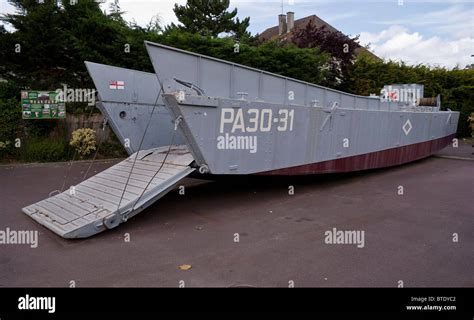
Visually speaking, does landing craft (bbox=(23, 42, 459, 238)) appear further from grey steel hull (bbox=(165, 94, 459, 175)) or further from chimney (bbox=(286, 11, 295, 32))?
chimney (bbox=(286, 11, 295, 32))

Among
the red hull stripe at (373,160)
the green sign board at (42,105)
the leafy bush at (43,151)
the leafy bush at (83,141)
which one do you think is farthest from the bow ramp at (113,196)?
the green sign board at (42,105)

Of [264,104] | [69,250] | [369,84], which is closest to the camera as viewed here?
[69,250]

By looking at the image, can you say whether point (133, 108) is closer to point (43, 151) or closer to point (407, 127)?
point (43, 151)

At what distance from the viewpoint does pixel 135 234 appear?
523 cm

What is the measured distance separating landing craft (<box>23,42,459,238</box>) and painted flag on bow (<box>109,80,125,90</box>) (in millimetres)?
20

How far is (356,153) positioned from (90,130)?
336 inches

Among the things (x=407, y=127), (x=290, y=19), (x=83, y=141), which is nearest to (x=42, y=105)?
(x=83, y=141)

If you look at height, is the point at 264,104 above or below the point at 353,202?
above

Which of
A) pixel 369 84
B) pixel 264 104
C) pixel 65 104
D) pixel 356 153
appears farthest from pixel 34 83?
pixel 369 84

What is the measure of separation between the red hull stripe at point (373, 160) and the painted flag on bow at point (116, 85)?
334cm

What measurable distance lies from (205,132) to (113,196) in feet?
5.70

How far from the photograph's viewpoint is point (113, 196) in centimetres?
577

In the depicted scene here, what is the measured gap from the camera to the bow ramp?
514cm
